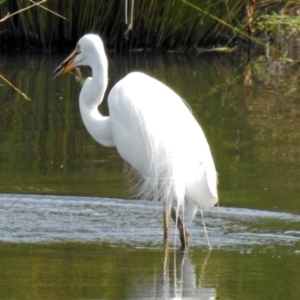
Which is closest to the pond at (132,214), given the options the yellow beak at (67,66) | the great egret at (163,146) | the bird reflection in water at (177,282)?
the bird reflection in water at (177,282)

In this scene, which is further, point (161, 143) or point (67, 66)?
point (67, 66)

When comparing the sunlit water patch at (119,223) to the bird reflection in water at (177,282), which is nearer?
the bird reflection in water at (177,282)

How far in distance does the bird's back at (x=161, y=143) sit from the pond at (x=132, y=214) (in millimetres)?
321

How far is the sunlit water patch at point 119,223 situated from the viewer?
600cm

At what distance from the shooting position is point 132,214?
6.62 metres

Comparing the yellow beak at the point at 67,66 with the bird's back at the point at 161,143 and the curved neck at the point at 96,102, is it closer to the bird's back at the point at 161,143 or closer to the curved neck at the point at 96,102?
the curved neck at the point at 96,102

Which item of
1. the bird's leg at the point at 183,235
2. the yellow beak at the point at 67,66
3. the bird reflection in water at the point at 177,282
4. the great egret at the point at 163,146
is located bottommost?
the bird reflection in water at the point at 177,282

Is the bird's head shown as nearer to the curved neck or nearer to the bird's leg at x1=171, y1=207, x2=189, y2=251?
the curved neck

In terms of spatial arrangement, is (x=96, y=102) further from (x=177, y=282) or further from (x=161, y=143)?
(x=177, y=282)

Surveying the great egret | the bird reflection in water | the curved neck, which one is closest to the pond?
the bird reflection in water

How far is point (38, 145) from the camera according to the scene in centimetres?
890

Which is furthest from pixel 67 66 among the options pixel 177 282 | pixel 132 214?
pixel 177 282

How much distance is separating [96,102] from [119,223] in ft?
3.20

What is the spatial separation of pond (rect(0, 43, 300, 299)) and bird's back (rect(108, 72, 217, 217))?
1.05 feet
